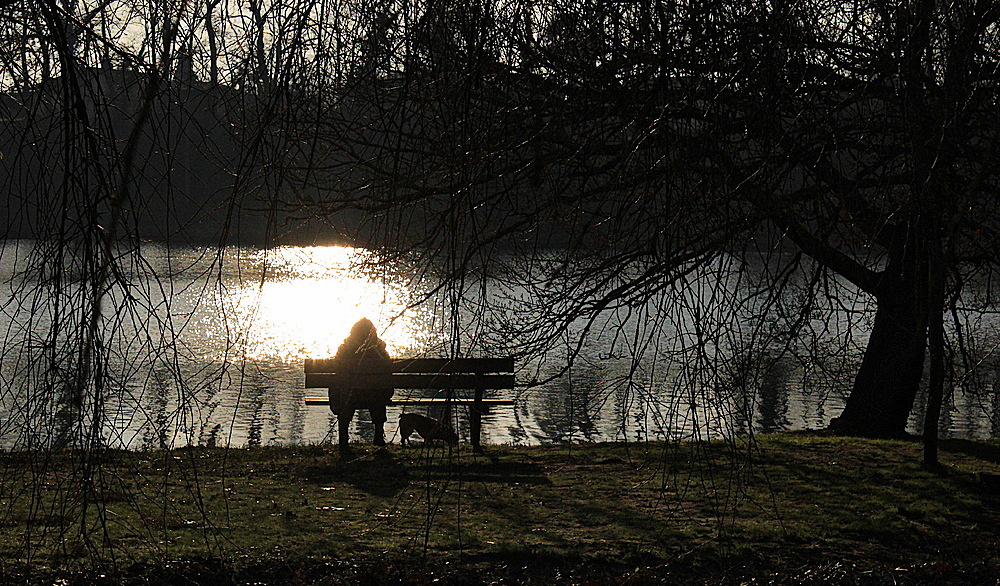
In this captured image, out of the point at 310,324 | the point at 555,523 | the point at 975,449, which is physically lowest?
the point at 555,523

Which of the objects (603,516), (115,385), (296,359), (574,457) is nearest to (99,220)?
(115,385)

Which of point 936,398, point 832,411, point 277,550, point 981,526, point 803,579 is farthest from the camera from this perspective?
point 832,411

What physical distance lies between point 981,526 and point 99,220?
582 centimetres

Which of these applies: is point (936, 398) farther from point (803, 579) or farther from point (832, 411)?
point (832, 411)

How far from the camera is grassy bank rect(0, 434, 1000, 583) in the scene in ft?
16.7

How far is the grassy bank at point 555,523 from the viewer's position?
5094 millimetres

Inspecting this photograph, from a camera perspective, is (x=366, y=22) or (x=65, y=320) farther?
(x=366, y=22)

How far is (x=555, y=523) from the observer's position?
21.1 feet

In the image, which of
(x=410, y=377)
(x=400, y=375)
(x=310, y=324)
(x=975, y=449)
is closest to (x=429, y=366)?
(x=410, y=377)

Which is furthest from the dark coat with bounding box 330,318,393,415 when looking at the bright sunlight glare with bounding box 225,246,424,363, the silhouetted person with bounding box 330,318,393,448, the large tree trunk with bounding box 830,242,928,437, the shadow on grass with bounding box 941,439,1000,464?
the shadow on grass with bounding box 941,439,1000,464

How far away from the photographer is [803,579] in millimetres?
5176

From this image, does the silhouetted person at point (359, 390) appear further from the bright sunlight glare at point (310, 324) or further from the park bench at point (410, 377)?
the bright sunlight glare at point (310, 324)

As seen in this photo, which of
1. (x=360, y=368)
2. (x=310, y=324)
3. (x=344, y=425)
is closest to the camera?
(x=360, y=368)

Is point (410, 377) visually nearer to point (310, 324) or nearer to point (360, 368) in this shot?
point (360, 368)
